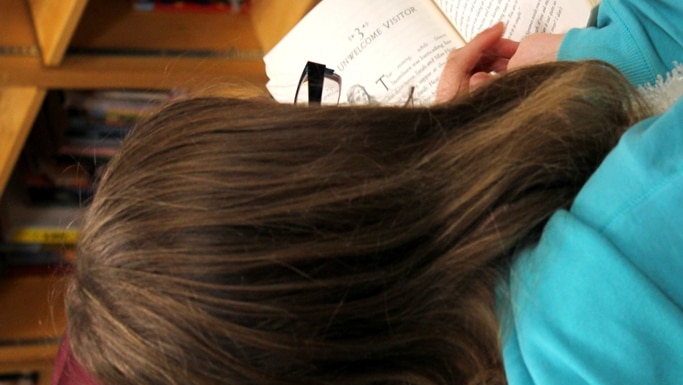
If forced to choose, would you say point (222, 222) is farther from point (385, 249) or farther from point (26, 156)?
point (26, 156)

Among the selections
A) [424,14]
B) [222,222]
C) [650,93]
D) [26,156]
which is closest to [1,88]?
[26,156]

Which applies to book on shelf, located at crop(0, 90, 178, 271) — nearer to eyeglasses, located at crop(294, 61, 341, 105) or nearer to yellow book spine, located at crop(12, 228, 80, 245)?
yellow book spine, located at crop(12, 228, 80, 245)

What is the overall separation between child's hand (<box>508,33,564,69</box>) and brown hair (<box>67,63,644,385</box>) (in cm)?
14

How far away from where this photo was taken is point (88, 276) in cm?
40

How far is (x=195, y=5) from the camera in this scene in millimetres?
1026

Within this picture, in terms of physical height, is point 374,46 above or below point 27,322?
above

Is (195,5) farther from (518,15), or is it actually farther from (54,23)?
(518,15)

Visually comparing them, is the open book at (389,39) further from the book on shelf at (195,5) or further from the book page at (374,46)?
the book on shelf at (195,5)

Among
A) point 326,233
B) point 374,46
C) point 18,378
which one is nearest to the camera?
point 326,233

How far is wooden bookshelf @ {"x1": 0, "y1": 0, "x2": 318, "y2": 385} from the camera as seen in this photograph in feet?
Result: 2.91

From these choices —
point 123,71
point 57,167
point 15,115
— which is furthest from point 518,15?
point 57,167

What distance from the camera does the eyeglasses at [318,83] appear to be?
56cm

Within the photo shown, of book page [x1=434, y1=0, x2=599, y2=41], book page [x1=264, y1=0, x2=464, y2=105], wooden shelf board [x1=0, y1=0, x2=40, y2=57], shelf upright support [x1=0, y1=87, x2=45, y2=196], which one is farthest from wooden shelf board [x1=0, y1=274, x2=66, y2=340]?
book page [x1=434, y1=0, x2=599, y2=41]

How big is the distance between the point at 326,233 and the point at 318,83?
23cm
